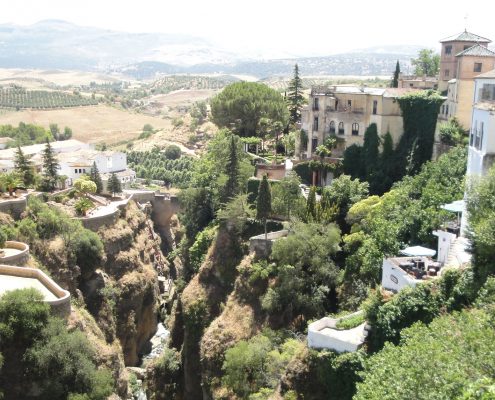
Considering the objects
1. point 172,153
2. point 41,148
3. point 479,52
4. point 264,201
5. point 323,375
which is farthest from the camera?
point 172,153

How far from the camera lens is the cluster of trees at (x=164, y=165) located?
9326cm

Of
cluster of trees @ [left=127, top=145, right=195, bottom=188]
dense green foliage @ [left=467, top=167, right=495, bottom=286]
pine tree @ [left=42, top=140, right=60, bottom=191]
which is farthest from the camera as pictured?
cluster of trees @ [left=127, top=145, right=195, bottom=188]

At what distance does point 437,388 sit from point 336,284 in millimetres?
21173

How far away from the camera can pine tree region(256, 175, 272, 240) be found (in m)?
43.9

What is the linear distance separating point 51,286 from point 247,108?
37.4 meters

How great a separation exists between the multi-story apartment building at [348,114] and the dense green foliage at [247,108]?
36.2 ft

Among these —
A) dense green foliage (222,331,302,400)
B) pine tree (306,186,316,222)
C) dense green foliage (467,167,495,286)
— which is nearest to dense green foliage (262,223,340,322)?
dense green foliage (222,331,302,400)

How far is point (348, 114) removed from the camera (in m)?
52.6

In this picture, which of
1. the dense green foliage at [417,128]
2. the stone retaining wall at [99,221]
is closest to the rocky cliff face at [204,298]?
the stone retaining wall at [99,221]

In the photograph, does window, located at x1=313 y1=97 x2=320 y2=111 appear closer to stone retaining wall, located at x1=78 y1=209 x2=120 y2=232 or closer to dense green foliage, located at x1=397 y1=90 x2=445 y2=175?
dense green foliage, located at x1=397 y1=90 x2=445 y2=175

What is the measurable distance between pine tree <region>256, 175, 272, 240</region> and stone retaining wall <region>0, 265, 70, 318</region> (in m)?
15.0

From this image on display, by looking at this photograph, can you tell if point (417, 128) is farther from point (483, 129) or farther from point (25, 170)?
point (25, 170)

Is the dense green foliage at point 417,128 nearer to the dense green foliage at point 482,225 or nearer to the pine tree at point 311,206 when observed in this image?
the pine tree at point 311,206

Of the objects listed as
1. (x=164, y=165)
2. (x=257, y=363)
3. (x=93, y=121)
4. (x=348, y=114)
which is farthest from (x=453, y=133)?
(x=93, y=121)
